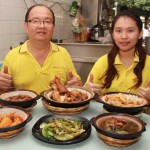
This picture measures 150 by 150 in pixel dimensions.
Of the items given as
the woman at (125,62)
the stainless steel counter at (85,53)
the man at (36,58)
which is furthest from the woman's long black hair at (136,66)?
the stainless steel counter at (85,53)

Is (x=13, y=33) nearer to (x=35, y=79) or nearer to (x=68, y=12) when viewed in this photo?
(x=35, y=79)

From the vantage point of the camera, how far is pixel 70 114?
54.1 inches

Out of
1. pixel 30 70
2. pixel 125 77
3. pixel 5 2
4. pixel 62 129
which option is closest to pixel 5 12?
pixel 5 2

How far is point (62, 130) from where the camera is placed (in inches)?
43.6

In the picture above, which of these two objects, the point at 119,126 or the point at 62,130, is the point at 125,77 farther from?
the point at 62,130

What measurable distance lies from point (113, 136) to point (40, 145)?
0.34m

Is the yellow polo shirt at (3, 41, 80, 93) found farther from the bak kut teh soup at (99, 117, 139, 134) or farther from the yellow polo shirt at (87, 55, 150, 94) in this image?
the bak kut teh soup at (99, 117, 139, 134)

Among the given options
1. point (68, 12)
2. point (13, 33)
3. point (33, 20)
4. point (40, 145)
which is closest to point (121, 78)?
point (33, 20)

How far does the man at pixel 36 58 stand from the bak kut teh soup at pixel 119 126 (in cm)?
84

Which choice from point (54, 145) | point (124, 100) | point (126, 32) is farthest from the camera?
point (126, 32)

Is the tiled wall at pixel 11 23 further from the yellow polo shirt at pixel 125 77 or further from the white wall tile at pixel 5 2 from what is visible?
the yellow polo shirt at pixel 125 77

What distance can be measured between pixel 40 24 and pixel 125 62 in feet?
Answer: 2.70

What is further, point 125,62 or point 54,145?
point 125,62

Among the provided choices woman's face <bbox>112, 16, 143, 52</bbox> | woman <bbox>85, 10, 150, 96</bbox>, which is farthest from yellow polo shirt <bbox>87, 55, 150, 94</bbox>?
woman's face <bbox>112, 16, 143, 52</bbox>
